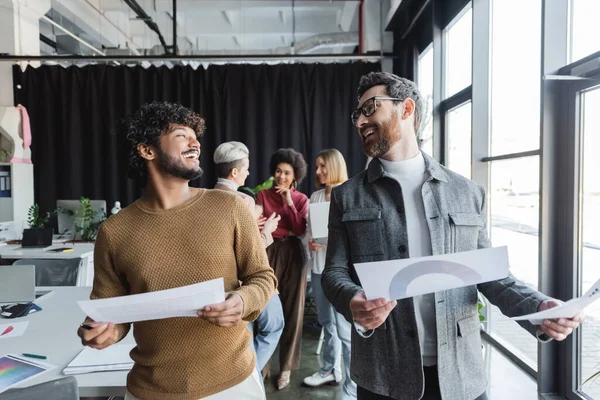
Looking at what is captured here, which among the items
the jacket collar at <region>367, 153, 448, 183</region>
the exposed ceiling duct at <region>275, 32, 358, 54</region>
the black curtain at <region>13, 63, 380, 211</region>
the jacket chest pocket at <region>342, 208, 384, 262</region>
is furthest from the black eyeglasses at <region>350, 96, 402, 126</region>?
the exposed ceiling duct at <region>275, 32, 358, 54</region>

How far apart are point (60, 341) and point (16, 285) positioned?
0.63 m

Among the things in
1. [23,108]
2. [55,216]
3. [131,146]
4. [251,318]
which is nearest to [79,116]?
[23,108]

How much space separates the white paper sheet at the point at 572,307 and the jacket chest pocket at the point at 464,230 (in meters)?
0.29

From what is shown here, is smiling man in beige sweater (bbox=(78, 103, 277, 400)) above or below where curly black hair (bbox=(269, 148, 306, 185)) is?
below

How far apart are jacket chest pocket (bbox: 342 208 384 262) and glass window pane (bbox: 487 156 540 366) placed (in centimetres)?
170

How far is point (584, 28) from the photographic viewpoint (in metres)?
2.19

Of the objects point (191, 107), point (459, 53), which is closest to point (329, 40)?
point (191, 107)

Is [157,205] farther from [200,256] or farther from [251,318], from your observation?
[251,318]

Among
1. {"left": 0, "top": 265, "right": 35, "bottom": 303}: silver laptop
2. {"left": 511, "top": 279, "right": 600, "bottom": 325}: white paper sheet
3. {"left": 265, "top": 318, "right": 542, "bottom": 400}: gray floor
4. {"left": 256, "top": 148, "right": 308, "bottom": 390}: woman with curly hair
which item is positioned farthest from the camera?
{"left": 256, "top": 148, "right": 308, "bottom": 390}: woman with curly hair

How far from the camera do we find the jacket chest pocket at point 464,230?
1.16 metres

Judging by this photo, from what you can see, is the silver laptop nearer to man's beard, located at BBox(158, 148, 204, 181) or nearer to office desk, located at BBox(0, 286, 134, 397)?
office desk, located at BBox(0, 286, 134, 397)

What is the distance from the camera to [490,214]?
3379 mm

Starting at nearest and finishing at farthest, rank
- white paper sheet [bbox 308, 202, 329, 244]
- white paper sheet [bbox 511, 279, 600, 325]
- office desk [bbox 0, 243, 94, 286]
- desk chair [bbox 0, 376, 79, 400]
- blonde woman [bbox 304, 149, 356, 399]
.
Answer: white paper sheet [bbox 511, 279, 600, 325]
desk chair [bbox 0, 376, 79, 400]
white paper sheet [bbox 308, 202, 329, 244]
blonde woman [bbox 304, 149, 356, 399]
office desk [bbox 0, 243, 94, 286]

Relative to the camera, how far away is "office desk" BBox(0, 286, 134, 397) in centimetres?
131
